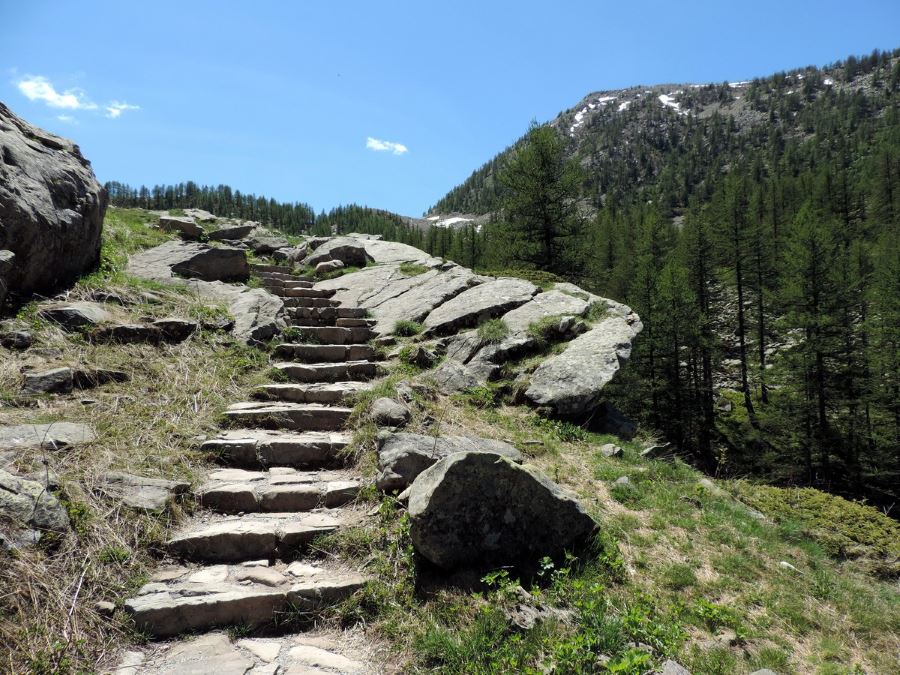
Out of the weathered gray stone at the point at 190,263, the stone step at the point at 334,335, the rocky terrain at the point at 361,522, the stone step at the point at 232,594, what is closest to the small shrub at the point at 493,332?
the rocky terrain at the point at 361,522

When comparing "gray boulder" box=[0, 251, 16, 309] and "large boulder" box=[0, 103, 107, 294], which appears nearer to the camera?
"gray boulder" box=[0, 251, 16, 309]

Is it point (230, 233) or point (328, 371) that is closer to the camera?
point (328, 371)

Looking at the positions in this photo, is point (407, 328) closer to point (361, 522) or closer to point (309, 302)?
point (309, 302)

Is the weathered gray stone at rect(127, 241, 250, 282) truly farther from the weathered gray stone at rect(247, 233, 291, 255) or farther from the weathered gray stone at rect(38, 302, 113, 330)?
the weathered gray stone at rect(247, 233, 291, 255)

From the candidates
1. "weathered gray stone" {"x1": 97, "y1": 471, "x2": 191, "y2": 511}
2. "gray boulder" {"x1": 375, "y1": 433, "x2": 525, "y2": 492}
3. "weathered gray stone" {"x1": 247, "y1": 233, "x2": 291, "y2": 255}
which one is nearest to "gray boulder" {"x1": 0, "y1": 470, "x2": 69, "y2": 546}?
"weathered gray stone" {"x1": 97, "y1": 471, "x2": 191, "y2": 511}

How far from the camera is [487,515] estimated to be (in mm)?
A: 3807

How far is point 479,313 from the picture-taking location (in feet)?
31.2

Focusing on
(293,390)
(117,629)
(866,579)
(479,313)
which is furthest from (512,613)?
(479,313)

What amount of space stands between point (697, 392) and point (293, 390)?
30134 millimetres

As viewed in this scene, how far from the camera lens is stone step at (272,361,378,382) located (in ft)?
23.5

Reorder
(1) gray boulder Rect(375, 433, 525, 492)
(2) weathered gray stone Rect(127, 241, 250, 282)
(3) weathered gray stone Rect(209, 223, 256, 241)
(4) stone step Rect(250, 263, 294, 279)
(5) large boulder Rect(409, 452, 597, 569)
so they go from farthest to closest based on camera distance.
Answer: 1. (3) weathered gray stone Rect(209, 223, 256, 241)
2. (4) stone step Rect(250, 263, 294, 279)
3. (2) weathered gray stone Rect(127, 241, 250, 282)
4. (1) gray boulder Rect(375, 433, 525, 492)
5. (5) large boulder Rect(409, 452, 597, 569)

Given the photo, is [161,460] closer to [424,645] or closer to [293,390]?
[293,390]

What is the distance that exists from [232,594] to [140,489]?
145cm

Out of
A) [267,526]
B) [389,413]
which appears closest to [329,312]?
[389,413]
